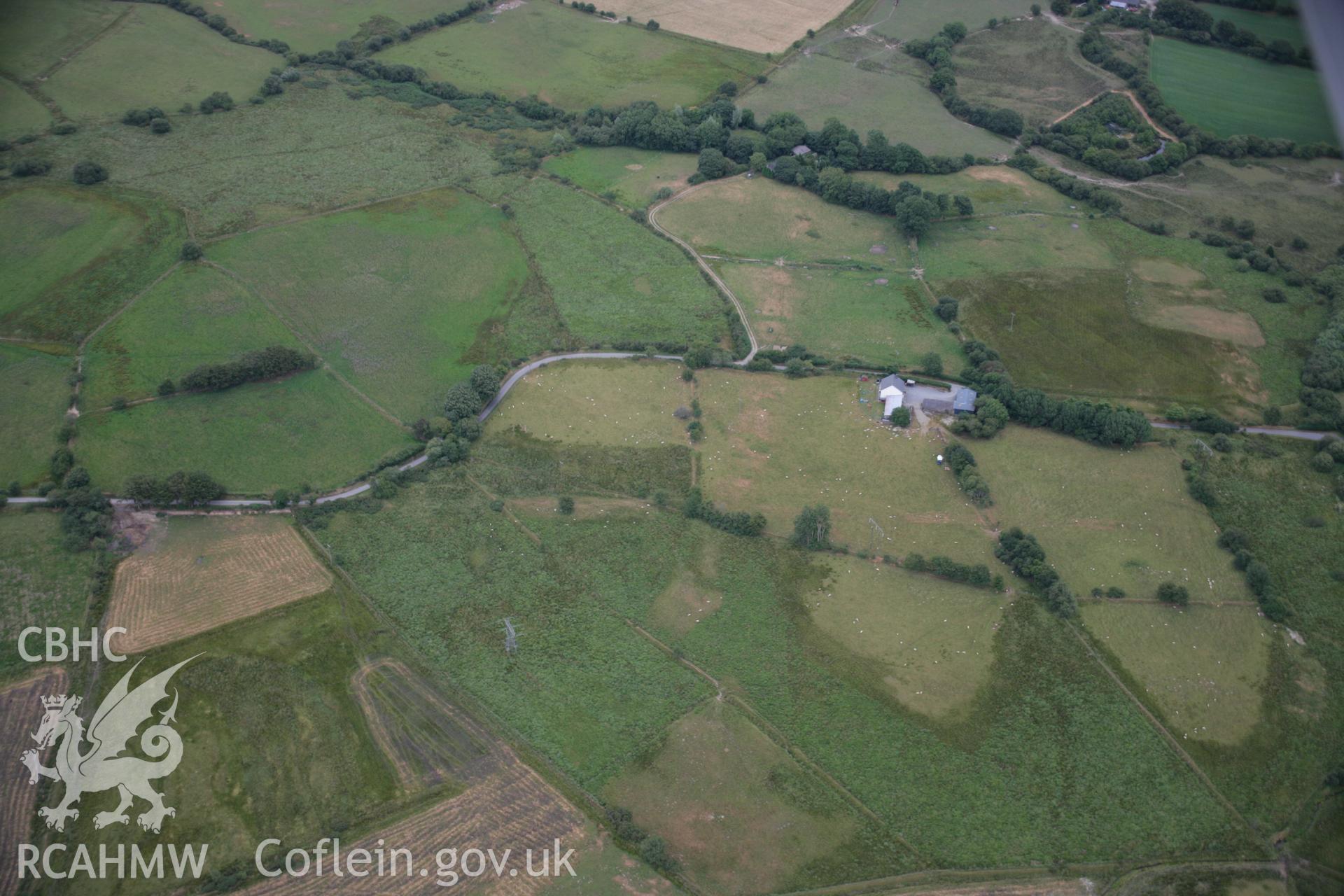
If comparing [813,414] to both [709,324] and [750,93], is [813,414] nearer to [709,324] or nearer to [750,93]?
[709,324]

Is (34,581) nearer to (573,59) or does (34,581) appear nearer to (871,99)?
(573,59)

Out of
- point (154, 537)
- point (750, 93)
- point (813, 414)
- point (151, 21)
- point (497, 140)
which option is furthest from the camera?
point (151, 21)

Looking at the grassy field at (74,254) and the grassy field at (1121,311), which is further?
the grassy field at (74,254)

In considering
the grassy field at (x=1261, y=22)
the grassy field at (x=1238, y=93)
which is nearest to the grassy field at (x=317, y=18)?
the grassy field at (x=1238, y=93)

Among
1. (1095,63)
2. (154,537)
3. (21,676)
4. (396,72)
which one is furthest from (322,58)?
(1095,63)

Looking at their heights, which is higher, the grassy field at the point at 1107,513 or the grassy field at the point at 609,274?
the grassy field at the point at 609,274

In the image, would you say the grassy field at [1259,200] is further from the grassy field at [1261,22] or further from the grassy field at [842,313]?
the grassy field at [842,313]

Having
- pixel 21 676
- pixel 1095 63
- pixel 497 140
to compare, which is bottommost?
pixel 21 676
